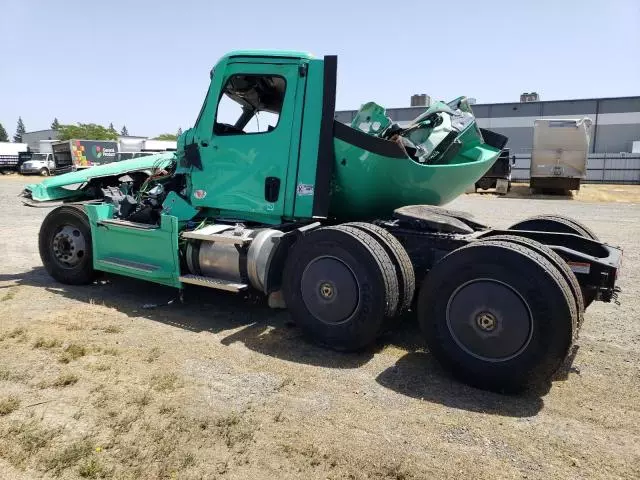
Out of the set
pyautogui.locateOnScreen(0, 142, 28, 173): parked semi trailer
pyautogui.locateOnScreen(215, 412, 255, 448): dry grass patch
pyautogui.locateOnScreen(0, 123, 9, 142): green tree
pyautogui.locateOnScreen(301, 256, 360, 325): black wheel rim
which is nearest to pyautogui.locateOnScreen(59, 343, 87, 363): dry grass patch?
pyautogui.locateOnScreen(215, 412, 255, 448): dry grass patch

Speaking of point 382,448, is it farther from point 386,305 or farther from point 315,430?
point 386,305

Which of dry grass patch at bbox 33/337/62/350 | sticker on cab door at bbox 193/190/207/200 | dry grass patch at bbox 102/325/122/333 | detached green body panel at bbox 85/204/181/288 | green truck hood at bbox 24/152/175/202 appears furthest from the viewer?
green truck hood at bbox 24/152/175/202

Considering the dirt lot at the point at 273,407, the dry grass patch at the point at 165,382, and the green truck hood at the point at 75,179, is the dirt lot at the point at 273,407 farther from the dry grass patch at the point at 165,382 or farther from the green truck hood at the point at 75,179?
the green truck hood at the point at 75,179

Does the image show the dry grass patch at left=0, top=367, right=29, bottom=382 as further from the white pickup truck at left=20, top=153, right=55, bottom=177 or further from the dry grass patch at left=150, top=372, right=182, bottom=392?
the white pickup truck at left=20, top=153, right=55, bottom=177

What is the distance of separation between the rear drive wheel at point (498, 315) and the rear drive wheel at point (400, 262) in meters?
0.37

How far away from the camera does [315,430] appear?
3.08 m

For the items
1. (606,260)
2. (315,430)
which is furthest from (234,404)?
(606,260)

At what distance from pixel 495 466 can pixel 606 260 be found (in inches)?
84.2

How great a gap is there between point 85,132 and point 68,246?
67806 mm

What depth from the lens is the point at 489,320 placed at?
11.8ft

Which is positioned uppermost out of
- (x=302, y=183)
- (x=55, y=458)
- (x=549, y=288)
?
(x=302, y=183)

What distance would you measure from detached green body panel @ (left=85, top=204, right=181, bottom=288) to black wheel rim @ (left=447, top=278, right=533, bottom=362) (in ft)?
10.1

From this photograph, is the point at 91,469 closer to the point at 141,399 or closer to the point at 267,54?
the point at 141,399

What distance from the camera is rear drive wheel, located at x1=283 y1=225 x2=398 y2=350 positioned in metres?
4.10
